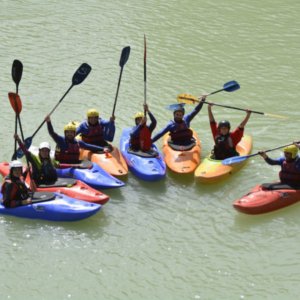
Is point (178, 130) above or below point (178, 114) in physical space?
below

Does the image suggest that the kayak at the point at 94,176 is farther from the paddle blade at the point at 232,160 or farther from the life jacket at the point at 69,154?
the paddle blade at the point at 232,160

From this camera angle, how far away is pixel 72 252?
6703 mm

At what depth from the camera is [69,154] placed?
7.99 m

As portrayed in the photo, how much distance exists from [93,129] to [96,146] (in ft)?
0.99

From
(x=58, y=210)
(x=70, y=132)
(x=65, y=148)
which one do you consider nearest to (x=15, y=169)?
(x=58, y=210)

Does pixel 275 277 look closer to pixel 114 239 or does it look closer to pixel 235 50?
pixel 114 239

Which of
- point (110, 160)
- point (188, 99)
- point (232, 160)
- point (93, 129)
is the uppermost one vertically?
point (188, 99)

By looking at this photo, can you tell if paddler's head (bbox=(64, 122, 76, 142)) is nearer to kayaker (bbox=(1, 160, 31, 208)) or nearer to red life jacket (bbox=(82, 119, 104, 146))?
red life jacket (bbox=(82, 119, 104, 146))

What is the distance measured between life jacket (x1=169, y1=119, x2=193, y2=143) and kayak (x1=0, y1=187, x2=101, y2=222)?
7.21 ft

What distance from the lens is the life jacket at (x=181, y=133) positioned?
8613mm

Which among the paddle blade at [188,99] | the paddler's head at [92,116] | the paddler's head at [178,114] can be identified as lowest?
the paddler's head at [92,116]

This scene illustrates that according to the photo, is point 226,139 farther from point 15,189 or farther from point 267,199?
point 15,189

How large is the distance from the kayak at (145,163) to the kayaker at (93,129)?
1.32ft

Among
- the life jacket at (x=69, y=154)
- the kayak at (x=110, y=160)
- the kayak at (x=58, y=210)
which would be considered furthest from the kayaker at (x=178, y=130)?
the kayak at (x=58, y=210)
